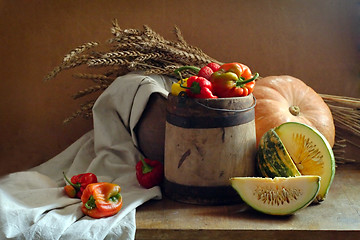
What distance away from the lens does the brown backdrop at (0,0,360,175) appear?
222 cm

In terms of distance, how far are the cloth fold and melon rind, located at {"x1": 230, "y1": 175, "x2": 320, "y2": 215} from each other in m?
0.30

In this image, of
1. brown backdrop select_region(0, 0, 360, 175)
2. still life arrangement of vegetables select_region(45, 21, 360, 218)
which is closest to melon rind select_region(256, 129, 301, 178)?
still life arrangement of vegetables select_region(45, 21, 360, 218)

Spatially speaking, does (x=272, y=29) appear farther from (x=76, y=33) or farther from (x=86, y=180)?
(x=86, y=180)

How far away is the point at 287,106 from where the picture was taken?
1934 millimetres

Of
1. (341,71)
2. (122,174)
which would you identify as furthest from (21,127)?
(341,71)

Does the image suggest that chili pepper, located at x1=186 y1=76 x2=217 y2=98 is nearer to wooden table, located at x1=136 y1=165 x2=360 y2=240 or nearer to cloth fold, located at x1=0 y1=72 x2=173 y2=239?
cloth fold, located at x1=0 y1=72 x2=173 y2=239

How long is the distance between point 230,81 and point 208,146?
0.21 m

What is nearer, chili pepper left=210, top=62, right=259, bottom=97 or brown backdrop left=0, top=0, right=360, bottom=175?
chili pepper left=210, top=62, right=259, bottom=97

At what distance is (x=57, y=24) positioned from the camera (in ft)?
7.39

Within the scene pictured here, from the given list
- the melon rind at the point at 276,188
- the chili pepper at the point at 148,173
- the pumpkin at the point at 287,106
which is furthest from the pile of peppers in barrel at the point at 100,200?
the pumpkin at the point at 287,106

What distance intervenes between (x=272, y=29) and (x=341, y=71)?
354 millimetres

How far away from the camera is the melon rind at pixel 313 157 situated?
1.63m

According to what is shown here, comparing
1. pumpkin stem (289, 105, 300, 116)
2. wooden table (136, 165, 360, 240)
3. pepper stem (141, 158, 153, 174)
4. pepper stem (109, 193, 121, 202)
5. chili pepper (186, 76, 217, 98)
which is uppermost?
chili pepper (186, 76, 217, 98)

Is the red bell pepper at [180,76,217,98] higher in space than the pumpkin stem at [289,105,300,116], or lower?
higher
